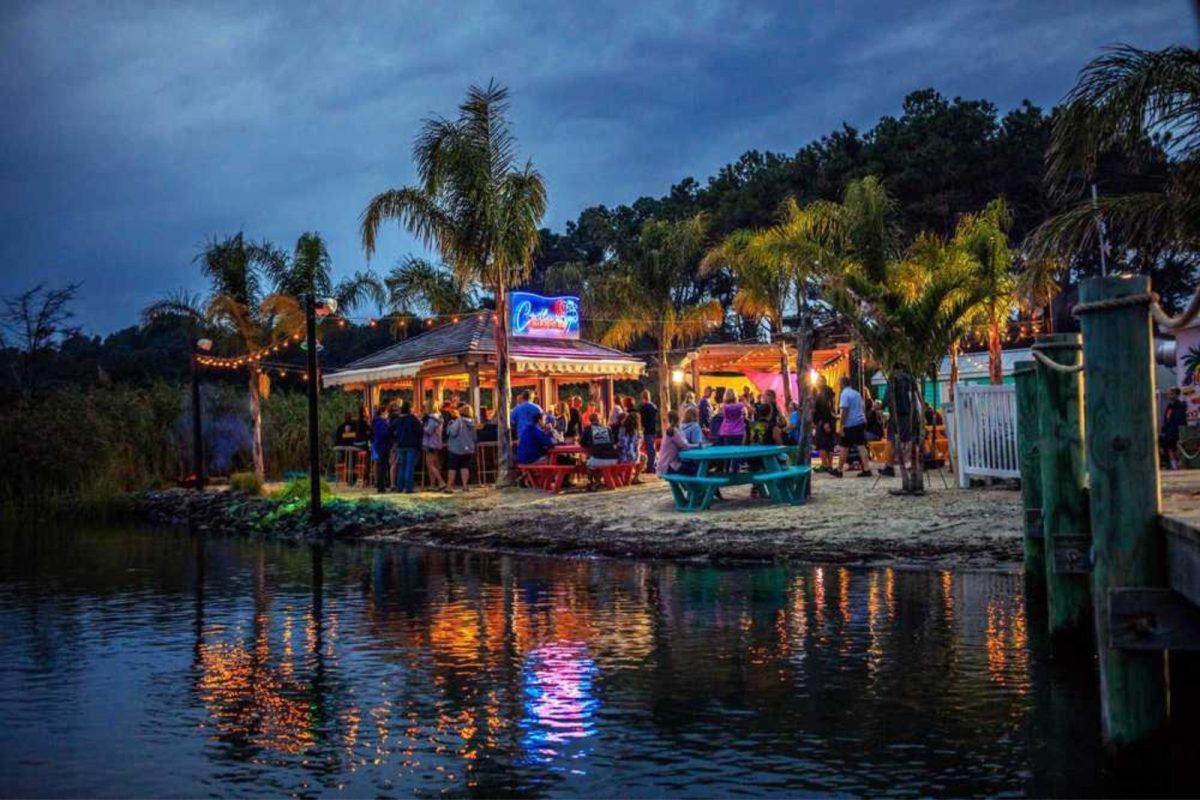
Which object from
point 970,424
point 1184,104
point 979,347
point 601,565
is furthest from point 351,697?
point 979,347

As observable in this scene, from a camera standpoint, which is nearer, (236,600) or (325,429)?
(236,600)

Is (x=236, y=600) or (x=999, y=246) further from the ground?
(x=999, y=246)

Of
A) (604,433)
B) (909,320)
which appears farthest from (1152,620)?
(604,433)

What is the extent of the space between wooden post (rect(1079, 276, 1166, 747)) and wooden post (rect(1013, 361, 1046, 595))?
3.52m

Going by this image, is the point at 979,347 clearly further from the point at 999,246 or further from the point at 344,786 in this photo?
the point at 344,786

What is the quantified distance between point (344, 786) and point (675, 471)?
12.4m

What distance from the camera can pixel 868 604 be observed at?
9.73 meters

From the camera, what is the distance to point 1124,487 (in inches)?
194

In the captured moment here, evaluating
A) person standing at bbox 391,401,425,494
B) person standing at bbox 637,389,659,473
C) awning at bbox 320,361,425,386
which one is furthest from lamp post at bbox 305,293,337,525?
person standing at bbox 637,389,659,473

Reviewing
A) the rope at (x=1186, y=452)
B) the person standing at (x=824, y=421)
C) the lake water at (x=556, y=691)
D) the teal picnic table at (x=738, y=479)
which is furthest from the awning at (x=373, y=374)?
the rope at (x=1186, y=452)

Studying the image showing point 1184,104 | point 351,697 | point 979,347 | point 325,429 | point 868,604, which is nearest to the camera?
point 351,697

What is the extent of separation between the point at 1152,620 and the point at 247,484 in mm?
23619

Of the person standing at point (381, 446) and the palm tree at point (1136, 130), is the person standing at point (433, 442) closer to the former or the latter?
the person standing at point (381, 446)

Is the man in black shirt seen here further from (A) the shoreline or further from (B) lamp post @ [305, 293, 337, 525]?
(B) lamp post @ [305, 293, 337, 525]
